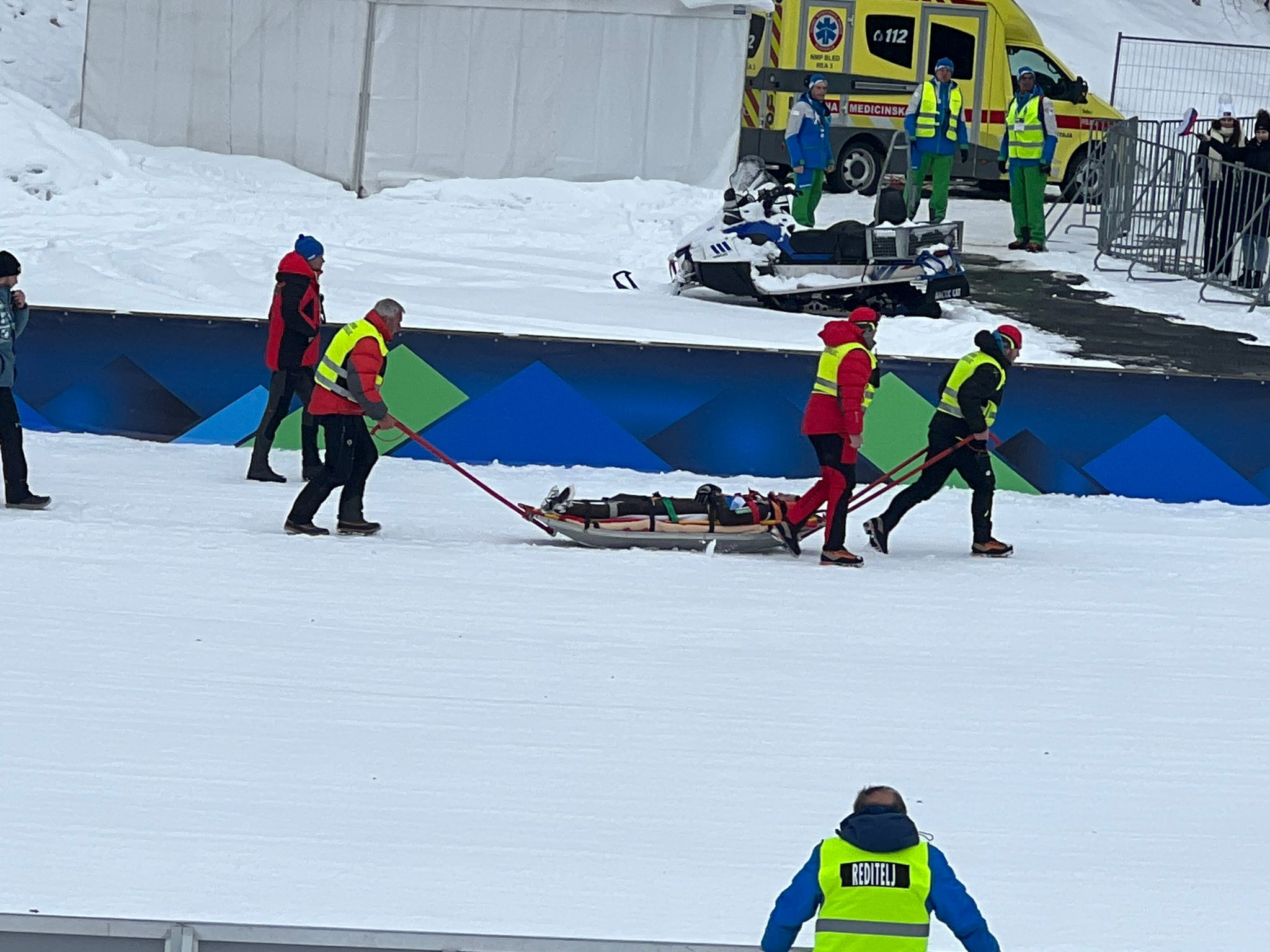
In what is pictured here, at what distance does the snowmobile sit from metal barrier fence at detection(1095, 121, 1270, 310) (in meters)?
2.80

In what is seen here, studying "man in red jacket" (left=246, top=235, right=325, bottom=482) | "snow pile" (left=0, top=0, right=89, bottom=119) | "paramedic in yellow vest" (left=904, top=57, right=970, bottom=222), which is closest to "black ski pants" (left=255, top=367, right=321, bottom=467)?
"man in red jacket" (left=246, top=235, right=325, bottom=482)

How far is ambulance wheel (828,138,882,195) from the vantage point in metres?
23.0

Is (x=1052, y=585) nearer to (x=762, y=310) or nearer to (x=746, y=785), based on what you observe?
(x=746, y=785)

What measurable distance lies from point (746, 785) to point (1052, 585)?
377cm

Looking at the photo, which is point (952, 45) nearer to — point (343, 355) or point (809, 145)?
point (809, 145)

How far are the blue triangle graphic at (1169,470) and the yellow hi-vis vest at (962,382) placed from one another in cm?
191

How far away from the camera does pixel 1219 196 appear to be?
17.4 meters

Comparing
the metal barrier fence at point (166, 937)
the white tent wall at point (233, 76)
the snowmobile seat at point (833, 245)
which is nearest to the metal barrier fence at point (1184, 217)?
the snowmobile seat at point (833, 245)

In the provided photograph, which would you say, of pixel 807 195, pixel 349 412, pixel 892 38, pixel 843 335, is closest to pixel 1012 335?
pixel 843 335

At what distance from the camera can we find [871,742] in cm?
760

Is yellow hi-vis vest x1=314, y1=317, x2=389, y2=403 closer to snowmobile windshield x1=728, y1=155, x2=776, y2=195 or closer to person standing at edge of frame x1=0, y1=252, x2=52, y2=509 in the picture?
person standing at edge of frame x1=0, y1=252, x2=52, y2=509

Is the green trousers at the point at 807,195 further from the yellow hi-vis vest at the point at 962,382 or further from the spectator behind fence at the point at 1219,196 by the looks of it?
the yellow hi-vis vest at the point at 962,382

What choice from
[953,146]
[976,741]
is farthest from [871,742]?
[953,146]

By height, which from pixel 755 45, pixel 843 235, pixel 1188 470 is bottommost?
pixel 1188 470
